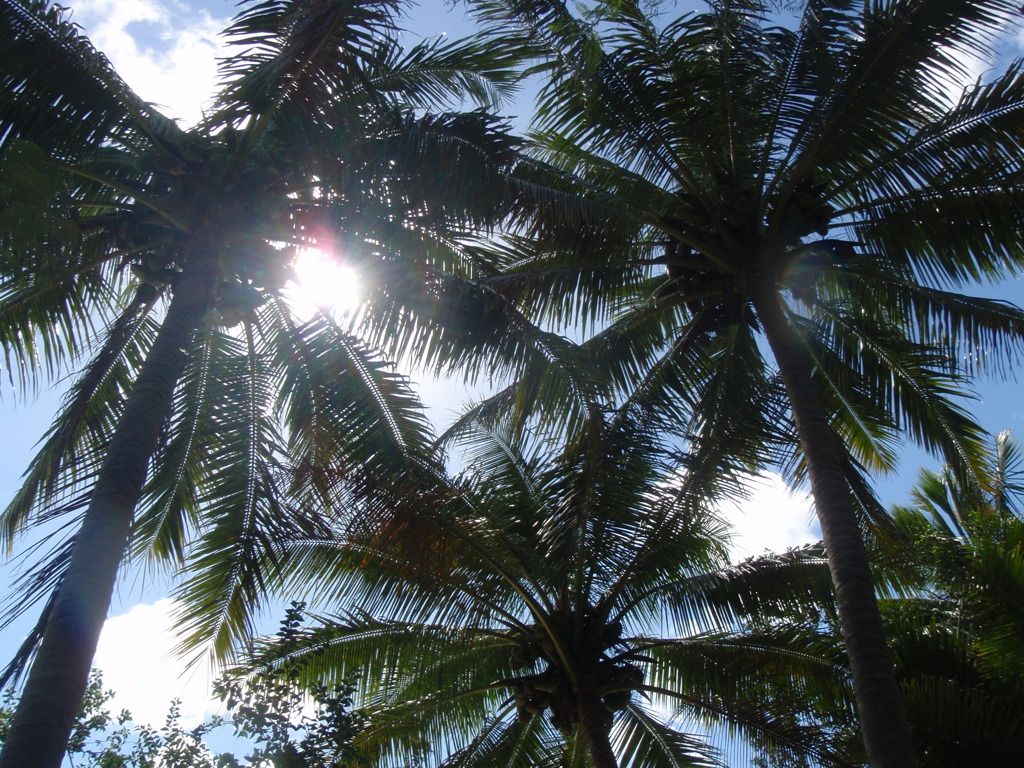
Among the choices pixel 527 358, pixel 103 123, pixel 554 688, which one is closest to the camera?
pixel 103 123

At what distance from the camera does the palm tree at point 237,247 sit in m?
7.98

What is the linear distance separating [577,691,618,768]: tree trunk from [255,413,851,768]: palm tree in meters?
0.02

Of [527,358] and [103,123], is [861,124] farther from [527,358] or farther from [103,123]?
[103,123]

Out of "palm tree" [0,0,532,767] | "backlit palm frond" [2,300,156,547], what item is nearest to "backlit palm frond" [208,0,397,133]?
"palm tree" [0,0,532,767]

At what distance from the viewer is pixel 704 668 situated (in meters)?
10.5

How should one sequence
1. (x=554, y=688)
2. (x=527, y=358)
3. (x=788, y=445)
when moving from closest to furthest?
(x=527, y=358), (x=554, y=688), (x=788, y=445)

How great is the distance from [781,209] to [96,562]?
276 inches

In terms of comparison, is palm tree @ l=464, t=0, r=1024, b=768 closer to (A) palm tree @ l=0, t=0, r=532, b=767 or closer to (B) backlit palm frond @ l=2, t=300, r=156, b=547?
(A) palm tree @ l=0, t=0, r=532, b=767

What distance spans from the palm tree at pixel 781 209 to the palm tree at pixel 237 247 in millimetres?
1364

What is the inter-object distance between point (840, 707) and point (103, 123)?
29.9 feet

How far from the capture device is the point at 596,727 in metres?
9.47

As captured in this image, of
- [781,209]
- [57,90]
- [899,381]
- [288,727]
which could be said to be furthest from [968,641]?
[57,90]

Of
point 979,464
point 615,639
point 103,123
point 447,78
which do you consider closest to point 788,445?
point 979,464

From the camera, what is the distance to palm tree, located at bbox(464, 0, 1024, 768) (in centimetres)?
940
